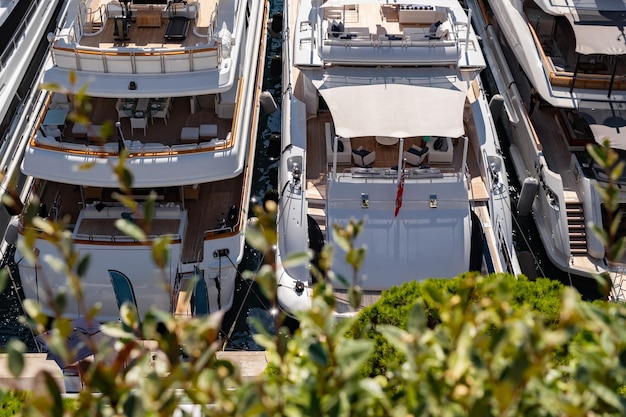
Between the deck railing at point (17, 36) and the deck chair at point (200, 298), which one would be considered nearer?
the deck chair at point (200, 298)

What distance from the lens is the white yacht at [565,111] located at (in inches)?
674

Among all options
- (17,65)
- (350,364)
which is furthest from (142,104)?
(350,364)

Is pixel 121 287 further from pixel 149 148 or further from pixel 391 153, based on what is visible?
pixel 391 153

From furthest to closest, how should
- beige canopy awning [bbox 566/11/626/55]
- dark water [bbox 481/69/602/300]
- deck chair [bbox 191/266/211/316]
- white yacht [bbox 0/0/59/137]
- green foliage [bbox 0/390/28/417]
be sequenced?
white yacht [bbox 0/0/59/137] → beige canopy awning [bbox 566/11/626/55] → dark water [bbox 481/69/602/300] → deck chair [bbox 191/266/211/316] → green foliage [bbox 0/390/28/417]

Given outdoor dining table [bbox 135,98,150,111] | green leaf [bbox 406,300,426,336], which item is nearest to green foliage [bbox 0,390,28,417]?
green leaf [bbox 406,300,426,336]

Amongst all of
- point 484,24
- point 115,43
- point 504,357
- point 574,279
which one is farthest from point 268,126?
point 504,357

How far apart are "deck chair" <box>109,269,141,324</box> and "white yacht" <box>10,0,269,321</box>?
2 centimetres

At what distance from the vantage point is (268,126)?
22547 mm

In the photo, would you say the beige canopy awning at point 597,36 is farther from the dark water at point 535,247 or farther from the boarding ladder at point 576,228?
the dark water at point 535,247

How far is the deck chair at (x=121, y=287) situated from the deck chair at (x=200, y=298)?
44.2 inches

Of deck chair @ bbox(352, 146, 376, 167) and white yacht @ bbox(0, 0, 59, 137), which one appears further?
white yacht @ bbox(0, 0, 59, 137)

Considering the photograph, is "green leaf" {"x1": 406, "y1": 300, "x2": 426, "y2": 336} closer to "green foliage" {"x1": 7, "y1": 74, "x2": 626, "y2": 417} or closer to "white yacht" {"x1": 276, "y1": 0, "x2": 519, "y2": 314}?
"green foliage" {"x1": 7, "y1": 74, "x2": 626, "y2": 417}

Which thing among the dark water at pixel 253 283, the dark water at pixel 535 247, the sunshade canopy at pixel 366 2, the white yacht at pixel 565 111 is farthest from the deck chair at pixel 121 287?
the white yacht at pixel 565 111

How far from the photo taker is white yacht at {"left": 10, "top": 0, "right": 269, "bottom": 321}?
15.5m
